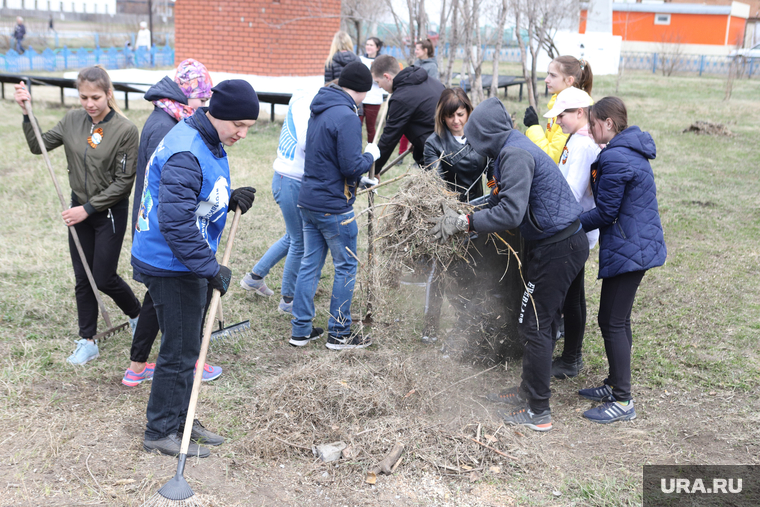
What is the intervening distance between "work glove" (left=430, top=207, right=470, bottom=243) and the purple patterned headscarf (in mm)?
1628

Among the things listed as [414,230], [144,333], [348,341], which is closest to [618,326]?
[414,230]

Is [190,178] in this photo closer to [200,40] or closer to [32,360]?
[32,360]

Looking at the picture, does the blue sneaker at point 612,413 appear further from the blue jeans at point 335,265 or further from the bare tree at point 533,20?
the bare tree at point 533,20

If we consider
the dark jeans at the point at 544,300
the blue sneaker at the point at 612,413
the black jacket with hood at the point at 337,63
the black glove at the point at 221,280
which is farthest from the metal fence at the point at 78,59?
the blue sneaker at the point at 612,413

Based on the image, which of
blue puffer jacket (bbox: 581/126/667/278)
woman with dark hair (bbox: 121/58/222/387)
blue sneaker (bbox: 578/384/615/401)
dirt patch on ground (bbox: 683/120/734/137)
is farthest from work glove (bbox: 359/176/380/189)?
dirt patch on ground (bbox: 683/120/734/137)

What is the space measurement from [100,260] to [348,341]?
1717 millimetres

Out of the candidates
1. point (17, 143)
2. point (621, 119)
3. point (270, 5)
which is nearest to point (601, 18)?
point (270, 5)

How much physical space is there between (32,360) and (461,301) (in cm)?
278

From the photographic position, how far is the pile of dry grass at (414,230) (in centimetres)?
359

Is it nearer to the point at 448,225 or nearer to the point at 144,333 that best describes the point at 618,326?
the point at 448,225

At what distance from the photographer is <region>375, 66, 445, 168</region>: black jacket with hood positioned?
192 inches

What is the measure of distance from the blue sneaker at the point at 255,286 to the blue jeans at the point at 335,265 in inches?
33.2

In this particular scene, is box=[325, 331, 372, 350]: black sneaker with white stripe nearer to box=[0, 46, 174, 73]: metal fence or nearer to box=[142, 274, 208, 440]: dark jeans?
box=[142, 274, 208, 440]: dark jeans

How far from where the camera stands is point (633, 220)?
332 cm
